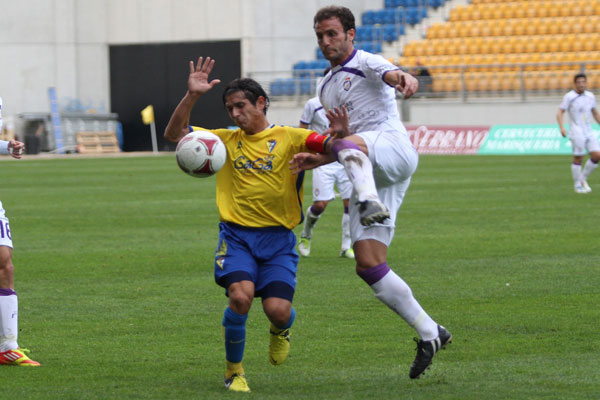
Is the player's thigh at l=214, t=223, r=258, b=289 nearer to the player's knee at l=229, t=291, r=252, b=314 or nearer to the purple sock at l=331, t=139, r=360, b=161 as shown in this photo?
the player's knee at l=229, t=291, r=252, b=314

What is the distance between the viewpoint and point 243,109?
5906 millimetres

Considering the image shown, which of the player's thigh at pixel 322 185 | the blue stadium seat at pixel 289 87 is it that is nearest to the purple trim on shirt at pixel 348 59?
the player's thigh at pixel 322 185

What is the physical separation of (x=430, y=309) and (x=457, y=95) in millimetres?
27199

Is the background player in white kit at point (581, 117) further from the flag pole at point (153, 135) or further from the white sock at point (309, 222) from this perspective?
the flag pole at point (153, 135)

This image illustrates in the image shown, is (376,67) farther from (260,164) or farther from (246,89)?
(260,164)

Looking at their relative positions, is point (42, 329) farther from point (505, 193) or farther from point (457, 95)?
point (457, 95)

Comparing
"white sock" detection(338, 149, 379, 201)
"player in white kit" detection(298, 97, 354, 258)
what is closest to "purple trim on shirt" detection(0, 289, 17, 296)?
"white sock" detection(338, 149, 379, 201)

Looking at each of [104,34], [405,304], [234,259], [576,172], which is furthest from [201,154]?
[104,34]

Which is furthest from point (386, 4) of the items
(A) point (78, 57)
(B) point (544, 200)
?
(B) point (544, 200)

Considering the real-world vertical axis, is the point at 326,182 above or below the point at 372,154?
below

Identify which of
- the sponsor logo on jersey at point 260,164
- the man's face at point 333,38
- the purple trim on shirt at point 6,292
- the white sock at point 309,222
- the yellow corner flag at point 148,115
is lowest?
the yellow corner flag at point 148,115

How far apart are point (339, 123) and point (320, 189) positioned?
20.4 ft

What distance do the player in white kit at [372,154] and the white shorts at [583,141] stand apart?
47.5 ft

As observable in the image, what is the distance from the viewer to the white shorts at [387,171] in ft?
19.6
